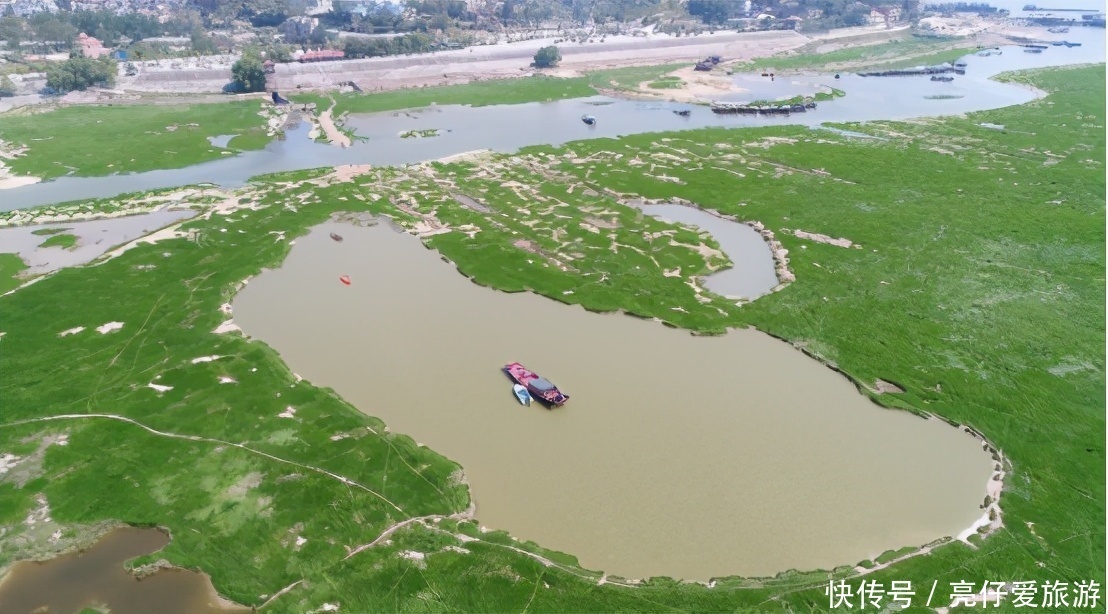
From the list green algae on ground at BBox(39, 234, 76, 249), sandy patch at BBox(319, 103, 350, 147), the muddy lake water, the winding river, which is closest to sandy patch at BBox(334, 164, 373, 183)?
the winding river

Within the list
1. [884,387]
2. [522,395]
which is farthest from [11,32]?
[884,387]

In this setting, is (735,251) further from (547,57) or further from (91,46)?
(91,46)

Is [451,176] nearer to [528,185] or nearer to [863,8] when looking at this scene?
[528,185]

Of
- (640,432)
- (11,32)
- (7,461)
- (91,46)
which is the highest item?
(11,32)

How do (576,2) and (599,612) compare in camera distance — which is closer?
(599,612)

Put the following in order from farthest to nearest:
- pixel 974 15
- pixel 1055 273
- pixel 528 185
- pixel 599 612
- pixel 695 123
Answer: pixel 974 15 < pixel 695 123 < pixel 528 185 < pixel 1055 273 < pixel 599 612

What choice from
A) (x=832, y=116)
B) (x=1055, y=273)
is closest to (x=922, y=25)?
(x=832, y=116)
